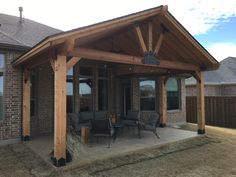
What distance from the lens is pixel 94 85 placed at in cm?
1088

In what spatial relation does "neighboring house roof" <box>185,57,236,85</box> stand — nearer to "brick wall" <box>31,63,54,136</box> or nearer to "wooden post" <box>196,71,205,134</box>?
"wooden post" <box>196,71,205,134</box>

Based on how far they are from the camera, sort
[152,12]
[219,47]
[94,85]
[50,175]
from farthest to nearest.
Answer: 1. [219,47]
2. [94,85]
3. [152,12]
4. [50,175]

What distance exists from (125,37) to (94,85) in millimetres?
2979

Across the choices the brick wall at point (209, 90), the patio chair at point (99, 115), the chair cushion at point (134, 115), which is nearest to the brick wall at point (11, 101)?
the patio chair at point (99, 115)

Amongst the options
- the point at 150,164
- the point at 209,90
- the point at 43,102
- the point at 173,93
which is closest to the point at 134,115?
the point at 43,102

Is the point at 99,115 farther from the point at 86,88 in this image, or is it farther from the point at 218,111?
the point at 218,111

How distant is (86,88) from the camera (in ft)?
35.2

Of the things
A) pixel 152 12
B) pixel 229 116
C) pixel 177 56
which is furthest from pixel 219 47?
pixel 152 12

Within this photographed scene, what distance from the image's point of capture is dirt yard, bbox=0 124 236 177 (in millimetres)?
5227

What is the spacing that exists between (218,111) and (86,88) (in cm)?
799

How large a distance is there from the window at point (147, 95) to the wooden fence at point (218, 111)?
154 inches

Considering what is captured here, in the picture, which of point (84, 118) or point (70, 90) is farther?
point (70, 90)

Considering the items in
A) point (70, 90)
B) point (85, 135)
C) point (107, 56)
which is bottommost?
point (85, 135)

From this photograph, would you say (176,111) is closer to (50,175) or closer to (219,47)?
(50,175)
